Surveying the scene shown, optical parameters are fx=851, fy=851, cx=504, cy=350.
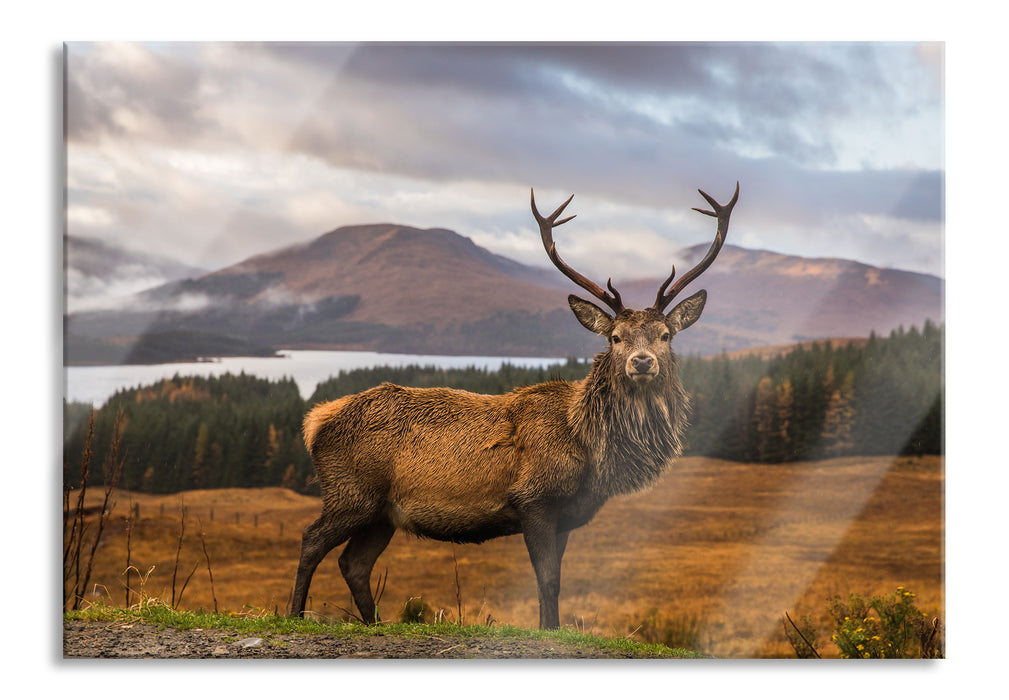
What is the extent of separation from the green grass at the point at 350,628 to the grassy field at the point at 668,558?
11.1 inches

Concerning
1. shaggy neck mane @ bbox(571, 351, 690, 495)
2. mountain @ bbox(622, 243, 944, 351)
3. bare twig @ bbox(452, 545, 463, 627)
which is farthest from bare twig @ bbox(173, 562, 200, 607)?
mountain @ bbox(622, 243, 944, 351)

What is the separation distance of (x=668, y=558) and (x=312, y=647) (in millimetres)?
2093

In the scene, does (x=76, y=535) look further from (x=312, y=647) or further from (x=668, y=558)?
(x=668, y=558)

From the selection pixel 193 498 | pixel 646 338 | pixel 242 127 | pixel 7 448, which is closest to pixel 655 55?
pixel 646 338

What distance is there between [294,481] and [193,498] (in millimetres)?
586

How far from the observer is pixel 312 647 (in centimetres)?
418

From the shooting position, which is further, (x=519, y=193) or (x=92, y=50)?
(x=519, y=193)

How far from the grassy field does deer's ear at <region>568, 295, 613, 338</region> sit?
131 cm

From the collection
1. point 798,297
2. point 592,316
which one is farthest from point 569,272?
point 798,297

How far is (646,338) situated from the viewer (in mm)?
4137

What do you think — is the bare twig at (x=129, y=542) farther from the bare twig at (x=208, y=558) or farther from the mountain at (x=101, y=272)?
the mountain at (x=101, y=272)

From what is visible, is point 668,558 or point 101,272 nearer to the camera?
point 101,272

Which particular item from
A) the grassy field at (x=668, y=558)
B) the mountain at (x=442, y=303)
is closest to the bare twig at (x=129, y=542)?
the grassy field at (x=668, y=558)

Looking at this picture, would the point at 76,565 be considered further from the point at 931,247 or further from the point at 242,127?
the point at 931,247
